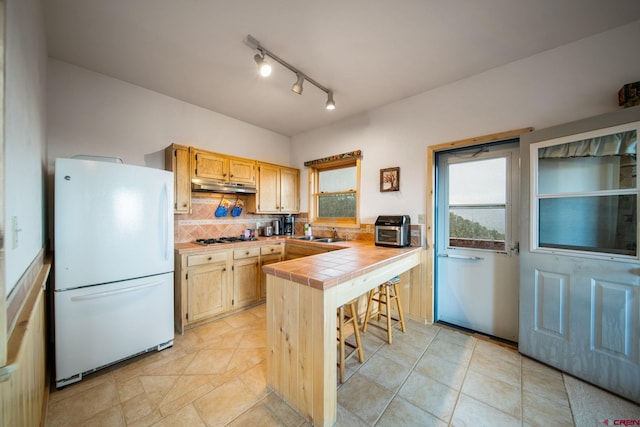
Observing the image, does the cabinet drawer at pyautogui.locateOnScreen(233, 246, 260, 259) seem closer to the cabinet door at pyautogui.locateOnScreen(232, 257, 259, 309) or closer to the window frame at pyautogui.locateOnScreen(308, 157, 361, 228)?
the cabinet door at pyautogui.locateOnScreen(232, 257, 259, 309)

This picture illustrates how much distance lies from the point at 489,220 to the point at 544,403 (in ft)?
4.97

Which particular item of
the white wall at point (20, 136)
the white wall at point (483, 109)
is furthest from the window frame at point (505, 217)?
the white wall at point (20, 136)

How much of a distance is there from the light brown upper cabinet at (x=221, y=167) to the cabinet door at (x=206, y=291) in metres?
1.11

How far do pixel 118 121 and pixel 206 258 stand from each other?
177 cm

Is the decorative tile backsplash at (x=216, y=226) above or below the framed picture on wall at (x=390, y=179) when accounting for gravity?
below

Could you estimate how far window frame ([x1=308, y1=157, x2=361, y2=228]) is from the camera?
3.26 meters

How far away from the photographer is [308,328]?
1384mm

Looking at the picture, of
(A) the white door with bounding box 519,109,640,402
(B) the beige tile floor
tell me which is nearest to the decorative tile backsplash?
(A) the white door with bounding box 519,109,640,402

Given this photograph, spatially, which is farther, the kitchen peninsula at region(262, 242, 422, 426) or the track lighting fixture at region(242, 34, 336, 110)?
the track lighting fixture at region(242, 34, 336, 110)

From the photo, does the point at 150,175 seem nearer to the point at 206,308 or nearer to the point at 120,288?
the point at 120,288

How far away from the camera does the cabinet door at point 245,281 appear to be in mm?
2850

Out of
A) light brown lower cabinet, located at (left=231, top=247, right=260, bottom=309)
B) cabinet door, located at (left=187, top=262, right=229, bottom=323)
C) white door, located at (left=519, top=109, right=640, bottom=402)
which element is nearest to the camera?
white door, located at (left=519, top=109, right=640, bottom=402)

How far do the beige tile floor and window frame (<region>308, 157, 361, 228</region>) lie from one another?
1.63m

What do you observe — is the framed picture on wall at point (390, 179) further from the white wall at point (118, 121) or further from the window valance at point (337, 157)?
the white wall at point (118, 121)
